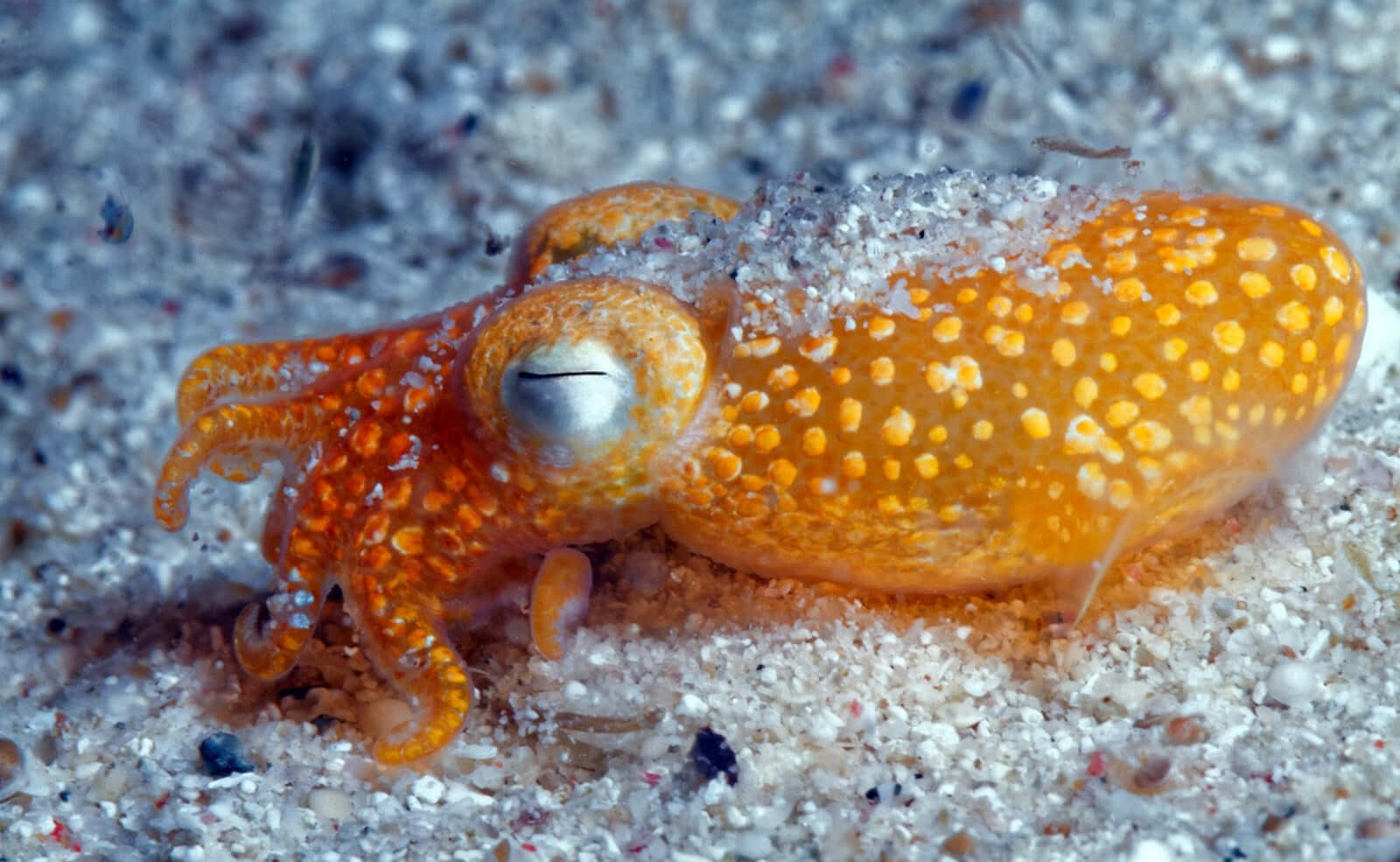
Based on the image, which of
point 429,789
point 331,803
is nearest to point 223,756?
point 331,803

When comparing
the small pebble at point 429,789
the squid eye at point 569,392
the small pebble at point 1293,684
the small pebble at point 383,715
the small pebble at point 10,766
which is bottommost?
the small pebble at point 1293,684

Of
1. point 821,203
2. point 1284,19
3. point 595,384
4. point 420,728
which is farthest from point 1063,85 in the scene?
point 420,728

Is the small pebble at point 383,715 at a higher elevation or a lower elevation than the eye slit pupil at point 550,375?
lower

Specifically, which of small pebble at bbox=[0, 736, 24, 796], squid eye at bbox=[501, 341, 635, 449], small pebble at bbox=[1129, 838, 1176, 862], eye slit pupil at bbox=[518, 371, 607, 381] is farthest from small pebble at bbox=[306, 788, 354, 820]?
small pebble at bbox=[1129, 838, 1176, 862]

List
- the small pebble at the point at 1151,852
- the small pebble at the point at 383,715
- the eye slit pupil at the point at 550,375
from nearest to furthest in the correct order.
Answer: the small pebble at the point at 1151,852 < the eye slit pupil at the point at 550,375 < the small pebble at the point at 383,715

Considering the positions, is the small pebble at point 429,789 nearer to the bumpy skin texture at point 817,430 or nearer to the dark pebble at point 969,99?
the bumpy skin texture at point 817,430

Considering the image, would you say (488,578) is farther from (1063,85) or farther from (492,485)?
(1063,85)

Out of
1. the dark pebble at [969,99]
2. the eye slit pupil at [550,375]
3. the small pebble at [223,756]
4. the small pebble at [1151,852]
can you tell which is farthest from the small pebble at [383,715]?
the dark pebble at [969,99]
